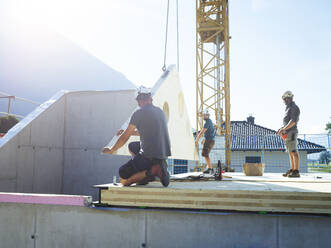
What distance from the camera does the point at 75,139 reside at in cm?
970

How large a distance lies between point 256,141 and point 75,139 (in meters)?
21.0

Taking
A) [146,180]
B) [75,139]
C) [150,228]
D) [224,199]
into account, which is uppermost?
[75,139]

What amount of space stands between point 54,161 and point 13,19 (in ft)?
596

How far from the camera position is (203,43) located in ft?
77.5

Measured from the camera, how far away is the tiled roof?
22.7 metres

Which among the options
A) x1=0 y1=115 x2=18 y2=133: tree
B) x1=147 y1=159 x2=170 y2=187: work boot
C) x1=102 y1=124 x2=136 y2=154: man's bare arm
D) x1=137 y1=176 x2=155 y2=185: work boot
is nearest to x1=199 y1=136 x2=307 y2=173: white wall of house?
x1=0 y1=115 x2=18 y2=133: tree

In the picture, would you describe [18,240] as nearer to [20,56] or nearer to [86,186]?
[86,186]

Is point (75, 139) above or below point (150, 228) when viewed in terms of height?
above

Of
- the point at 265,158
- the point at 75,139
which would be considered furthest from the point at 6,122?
the point at 265,158

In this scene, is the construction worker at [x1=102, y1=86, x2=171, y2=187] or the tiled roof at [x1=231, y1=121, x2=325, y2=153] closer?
the construction worker at [x1=102, y1=86, x2=171, y2=187]

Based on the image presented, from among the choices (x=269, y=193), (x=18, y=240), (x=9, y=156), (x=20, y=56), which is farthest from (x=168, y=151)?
(x=20, y=56)

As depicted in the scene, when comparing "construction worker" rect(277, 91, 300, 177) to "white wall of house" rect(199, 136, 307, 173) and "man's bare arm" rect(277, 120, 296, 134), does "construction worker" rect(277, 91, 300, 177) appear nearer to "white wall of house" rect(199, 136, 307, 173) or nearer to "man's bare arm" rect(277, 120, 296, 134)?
"man's bare arm" rect(277, 120, 296, 134)

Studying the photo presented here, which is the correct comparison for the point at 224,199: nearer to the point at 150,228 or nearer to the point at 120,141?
the point at 150,228

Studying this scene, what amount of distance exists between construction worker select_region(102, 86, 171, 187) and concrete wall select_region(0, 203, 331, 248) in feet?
1.60
